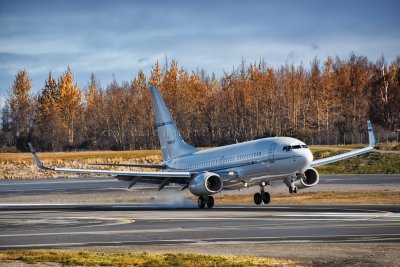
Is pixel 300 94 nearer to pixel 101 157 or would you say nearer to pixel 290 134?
pixel 290 134

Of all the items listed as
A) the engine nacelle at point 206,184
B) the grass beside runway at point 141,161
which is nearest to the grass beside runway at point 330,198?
the engine nacelle at point 206,184

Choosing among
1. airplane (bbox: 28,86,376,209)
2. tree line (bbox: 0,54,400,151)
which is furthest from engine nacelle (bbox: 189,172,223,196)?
tree line (bbox: 0,54,400,151)

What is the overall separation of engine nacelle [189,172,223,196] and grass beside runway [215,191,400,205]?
562cm

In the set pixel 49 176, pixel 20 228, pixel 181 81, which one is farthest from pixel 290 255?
pixel 181 81

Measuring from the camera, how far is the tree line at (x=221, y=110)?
140875 millimetres

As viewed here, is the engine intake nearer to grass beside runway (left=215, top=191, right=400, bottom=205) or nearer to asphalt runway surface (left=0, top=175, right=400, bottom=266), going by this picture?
grass beside runway (left=215, top=191, right=400, bottom=205)

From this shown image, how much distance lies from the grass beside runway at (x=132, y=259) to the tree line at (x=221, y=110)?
104 meters

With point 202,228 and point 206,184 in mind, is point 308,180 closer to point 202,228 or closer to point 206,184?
point 206,184

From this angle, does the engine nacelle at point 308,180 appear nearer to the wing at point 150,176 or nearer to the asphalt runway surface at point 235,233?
the asphalt runway surface at point 235,233

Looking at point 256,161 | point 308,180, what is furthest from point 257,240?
point 308,180

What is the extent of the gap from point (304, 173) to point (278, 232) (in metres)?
20.8

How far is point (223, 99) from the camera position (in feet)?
519

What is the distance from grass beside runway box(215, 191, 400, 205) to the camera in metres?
50.0

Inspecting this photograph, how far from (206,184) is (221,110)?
109 meters
